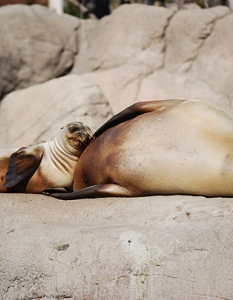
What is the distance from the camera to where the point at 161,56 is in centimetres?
946

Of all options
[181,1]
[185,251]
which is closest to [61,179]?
[185,251]

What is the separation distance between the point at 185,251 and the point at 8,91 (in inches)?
255

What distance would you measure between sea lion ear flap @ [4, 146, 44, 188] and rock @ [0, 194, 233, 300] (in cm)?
84

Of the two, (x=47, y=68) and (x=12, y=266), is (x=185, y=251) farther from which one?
(x=47, y=68)

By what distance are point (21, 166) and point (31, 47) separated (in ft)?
15.5

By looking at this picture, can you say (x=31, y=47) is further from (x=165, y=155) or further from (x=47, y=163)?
(x=165, y=155)

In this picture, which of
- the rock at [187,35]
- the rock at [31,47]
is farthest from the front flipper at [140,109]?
the rock at [31,47]

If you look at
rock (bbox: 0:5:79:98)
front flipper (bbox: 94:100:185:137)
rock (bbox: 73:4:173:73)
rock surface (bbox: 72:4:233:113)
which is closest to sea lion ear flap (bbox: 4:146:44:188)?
front flipper (bbox: 94:100:185:137)

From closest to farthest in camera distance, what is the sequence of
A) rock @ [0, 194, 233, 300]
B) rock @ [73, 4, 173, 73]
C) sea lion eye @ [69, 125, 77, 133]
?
rock @ [0, 194, 233, 300] → sea lion eye @ [69, 125, 77, 133] → rock @ [73, 4, 173, 73]

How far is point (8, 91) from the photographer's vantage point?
9641 millimetres

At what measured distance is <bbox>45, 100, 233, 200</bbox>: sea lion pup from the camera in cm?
433

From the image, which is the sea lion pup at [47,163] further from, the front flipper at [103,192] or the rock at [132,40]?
the rock at [132,40]

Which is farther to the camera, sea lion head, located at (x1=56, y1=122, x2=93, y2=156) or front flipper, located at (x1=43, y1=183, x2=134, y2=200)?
sea lion head, located at (x1=56, y1=122, x2=93, y2=156)

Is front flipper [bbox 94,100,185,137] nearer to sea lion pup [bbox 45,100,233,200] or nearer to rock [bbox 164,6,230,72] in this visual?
sea lion pup [bbox 45,100,233,200]
